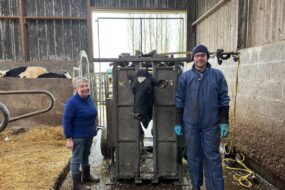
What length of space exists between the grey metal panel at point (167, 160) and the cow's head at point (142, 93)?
593mm

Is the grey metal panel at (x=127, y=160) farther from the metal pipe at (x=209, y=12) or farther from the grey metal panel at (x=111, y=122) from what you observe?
the metal pipe at (x=209, y=12)

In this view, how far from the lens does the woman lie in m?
3.45

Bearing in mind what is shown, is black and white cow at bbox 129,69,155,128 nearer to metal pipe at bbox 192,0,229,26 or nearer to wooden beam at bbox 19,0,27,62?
metal pipe at bbox 192,0,229,26

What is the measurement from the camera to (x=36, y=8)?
10.6 m

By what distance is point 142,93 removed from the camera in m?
3.55

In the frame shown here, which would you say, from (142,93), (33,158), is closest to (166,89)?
(142,93)

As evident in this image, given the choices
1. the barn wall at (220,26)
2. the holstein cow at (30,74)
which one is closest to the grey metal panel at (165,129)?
the barn wall at (220,26)

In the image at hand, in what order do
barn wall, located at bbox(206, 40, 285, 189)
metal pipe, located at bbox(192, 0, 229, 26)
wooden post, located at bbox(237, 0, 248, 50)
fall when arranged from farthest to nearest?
metal pipe, located at bbox(192, 0, 229, 26)
wooden post, located at bbox(237, 0, 248, 50)
barn wall, located at bbox(206, 40, 285, 189)

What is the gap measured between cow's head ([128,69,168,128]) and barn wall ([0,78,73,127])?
359cm

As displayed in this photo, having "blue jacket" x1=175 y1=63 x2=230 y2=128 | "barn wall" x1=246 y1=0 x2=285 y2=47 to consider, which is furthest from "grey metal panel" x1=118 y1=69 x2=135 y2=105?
"barn wall" x1=246 y1=0 x2=285 y2=47

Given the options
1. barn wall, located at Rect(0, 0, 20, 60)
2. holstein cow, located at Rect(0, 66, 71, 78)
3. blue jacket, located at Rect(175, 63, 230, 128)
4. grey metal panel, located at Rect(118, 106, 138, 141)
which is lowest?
grey metal panel, located at Rect(118, 106, 138, 141)

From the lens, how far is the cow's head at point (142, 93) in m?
3.54

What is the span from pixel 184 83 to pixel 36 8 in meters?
9.07

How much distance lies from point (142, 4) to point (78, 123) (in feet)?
26.9
